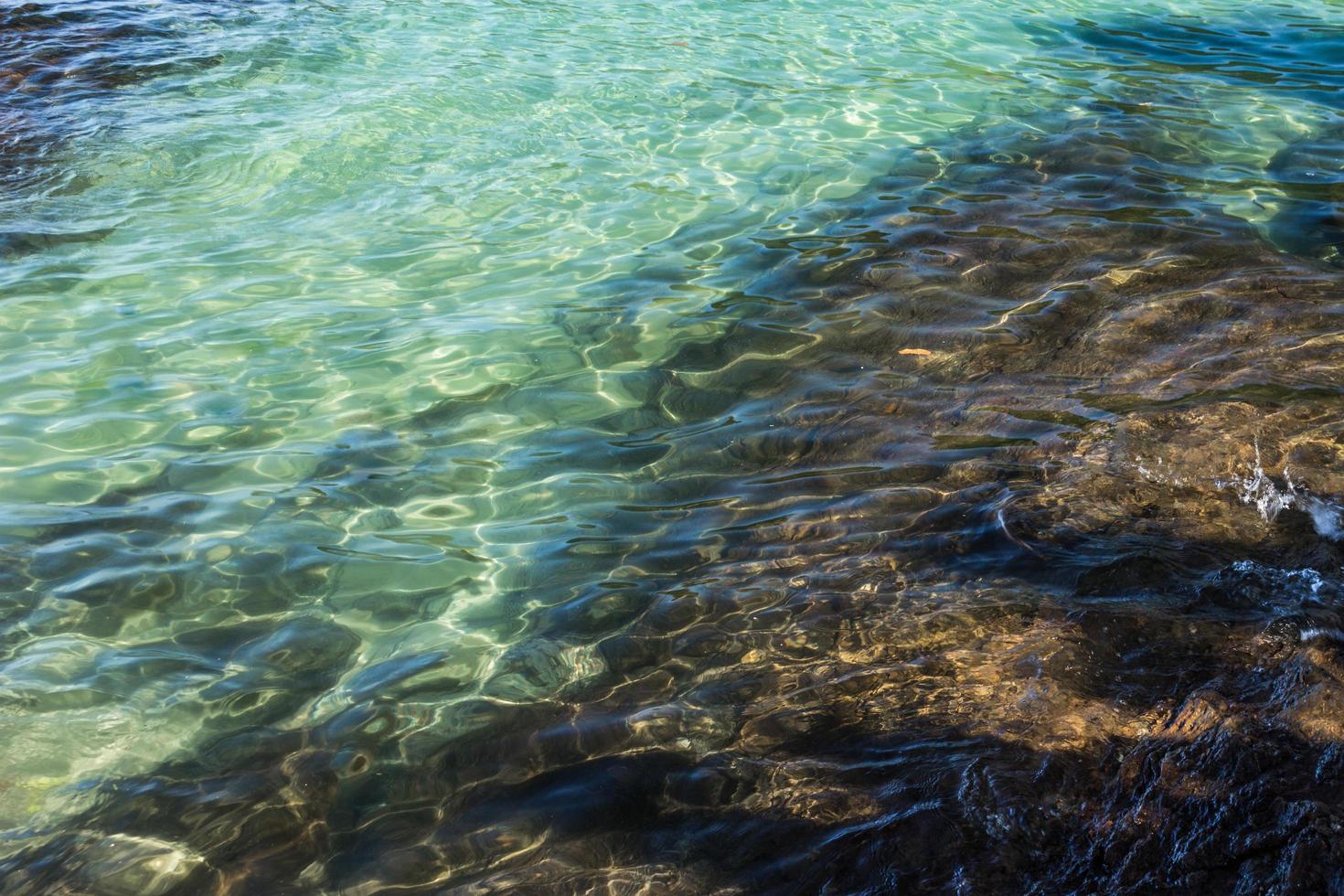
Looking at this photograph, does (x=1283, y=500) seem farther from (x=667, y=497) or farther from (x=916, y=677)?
(x=667, y=497)

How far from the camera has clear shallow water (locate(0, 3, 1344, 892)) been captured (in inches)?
102

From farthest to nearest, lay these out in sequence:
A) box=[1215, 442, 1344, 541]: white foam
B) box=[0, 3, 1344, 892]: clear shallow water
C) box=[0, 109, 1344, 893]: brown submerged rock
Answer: box=[1215, 442, 1344, 541]: white foam < box=[0, 3, 1344, 892]: clear shallow water < box=[0, 109, 1344, 893]: brown submerged rock

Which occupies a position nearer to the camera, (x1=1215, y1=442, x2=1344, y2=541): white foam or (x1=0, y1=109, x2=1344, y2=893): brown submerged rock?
(x1=0, y1=109, x2=1344, y2=893): brown submerged rock

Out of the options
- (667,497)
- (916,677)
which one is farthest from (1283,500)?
(667,497)

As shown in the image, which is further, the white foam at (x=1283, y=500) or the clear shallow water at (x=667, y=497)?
the white foam at (x=1283, y=500)

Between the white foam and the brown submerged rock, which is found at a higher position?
the white foam

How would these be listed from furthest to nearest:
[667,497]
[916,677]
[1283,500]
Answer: [667,497]
[1283,500]
[916,677]

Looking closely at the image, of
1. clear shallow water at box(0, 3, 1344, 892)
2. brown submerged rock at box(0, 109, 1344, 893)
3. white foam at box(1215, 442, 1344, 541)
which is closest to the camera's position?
brown submerged rock at box(0, 109, 1344, 893)

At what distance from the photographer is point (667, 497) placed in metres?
4.12

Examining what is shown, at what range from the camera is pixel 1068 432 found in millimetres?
4070

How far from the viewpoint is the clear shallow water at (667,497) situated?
2584 millimetres

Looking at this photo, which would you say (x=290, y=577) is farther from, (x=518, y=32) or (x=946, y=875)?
(x=518, y=32)

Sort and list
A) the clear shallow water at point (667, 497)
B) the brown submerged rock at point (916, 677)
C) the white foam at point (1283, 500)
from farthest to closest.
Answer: the white foam at point (1283, 500)
the clear shallow water at point (667, 497)
the brown submerged rock at point (916, 677)

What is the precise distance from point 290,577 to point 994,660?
2565 mm
